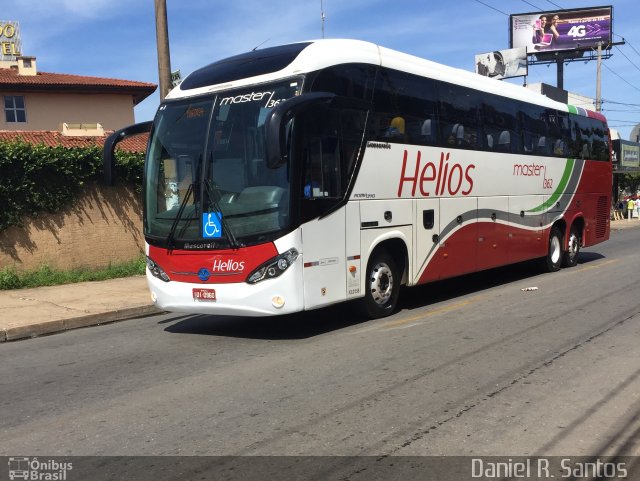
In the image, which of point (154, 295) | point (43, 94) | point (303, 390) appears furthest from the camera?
point (43, 94)

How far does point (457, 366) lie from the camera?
6227 millimetres

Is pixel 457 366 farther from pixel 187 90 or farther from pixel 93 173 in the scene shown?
pixel 93 173

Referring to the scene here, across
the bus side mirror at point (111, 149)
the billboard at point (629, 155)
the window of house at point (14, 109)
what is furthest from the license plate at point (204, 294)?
the billboard at point (629, 155)

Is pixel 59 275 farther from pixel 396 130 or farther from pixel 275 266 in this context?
pixel 396 130

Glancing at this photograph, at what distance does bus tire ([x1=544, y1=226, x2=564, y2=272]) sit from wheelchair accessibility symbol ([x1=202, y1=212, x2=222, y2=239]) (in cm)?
898

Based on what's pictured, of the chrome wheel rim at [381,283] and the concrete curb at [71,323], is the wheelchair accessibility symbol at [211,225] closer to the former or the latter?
the chrome wheel rim at [381,283]

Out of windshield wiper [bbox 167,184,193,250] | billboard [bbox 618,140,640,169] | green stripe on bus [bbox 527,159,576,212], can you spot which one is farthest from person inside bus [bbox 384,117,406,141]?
billboard [bbox 618,140,640,169]

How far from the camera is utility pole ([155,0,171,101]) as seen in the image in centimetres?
1259

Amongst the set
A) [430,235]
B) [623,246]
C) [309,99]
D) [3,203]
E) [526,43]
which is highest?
[526,43]

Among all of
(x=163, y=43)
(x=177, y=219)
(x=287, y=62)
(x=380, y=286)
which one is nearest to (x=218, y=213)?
(x=177, y=219)

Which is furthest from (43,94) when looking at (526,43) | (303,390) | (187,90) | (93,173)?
(526,43)

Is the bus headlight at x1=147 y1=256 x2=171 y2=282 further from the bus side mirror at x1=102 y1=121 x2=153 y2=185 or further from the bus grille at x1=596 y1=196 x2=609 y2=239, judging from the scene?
the bus grille at x1=596 y1=196 x2=609 y2=239

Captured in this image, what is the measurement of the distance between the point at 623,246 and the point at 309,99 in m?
17.5

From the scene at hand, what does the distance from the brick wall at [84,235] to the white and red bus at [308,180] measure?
550 centimetres
